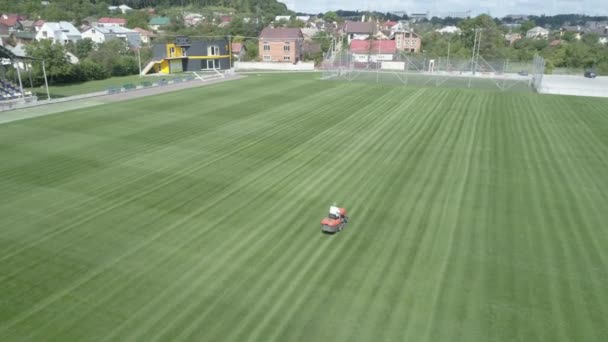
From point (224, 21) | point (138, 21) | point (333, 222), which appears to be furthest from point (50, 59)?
point (224, 21)

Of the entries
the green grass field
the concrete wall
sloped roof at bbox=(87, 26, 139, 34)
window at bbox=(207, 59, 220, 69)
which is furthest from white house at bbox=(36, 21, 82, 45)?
the green grass field

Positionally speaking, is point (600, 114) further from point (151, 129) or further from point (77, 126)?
point (77, 126)

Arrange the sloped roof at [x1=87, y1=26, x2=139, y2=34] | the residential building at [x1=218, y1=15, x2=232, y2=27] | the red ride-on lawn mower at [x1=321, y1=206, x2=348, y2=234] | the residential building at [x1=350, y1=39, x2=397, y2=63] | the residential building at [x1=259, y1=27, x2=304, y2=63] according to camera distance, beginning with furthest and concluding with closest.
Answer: the residential building at [x1=218, y1=15, x2=232, y2=27]
the sloped roof at [x1=87, y1=26, x2=139, y2=34]
the residential building at [x1=350, y1=39, x2=397, y2=63]
the residential building at [x1=259, y1=27, x2=304, y2=63]
the red ride-on lawn mower at [x1=321, y1=206, x2=348, y2=234]

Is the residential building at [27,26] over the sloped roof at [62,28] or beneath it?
over

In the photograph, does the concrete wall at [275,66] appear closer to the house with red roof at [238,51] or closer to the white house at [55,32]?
the house with red roof at [238,51]

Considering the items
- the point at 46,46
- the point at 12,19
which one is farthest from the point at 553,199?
the point at 12,19

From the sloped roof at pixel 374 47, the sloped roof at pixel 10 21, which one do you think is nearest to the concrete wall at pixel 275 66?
the sloped roof at pixel 374 47

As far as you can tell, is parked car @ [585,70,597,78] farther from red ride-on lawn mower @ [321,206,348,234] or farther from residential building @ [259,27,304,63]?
red ride-on lawn mower @ [321,206,348,234]
